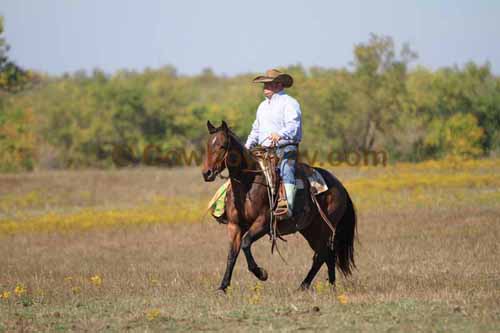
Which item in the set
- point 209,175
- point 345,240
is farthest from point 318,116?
point 209,175

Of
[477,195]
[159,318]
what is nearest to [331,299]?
[159,318]

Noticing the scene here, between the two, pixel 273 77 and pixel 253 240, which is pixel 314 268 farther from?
pixel 273 77

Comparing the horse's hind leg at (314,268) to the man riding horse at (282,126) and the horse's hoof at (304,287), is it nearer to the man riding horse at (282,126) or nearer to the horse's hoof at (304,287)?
the horse's hoof at (304,287)

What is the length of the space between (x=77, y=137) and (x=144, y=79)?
8534 millimetres

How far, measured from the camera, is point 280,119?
11664mm

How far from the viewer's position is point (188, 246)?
19953 millimetres

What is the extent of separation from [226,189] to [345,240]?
250 centimetres

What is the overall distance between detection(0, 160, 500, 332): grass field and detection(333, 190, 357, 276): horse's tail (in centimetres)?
41

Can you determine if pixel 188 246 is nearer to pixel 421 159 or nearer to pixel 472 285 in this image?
pixel 472 285

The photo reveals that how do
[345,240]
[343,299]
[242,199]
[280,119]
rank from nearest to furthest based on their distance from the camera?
[343,299] → [242,199] → [280,119] → [345,240]

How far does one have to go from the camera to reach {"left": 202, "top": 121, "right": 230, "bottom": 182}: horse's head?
34.8ft

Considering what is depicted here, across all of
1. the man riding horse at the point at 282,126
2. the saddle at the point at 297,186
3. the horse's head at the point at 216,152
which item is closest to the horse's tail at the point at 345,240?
the saddle at the point at 297,186

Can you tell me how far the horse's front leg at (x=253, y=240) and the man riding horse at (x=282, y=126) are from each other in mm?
315

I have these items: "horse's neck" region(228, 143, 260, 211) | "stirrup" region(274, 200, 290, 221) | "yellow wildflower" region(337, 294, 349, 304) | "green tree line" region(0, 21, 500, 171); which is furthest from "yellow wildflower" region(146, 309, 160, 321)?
"green tree line" region(0, 21, 500, 171)
